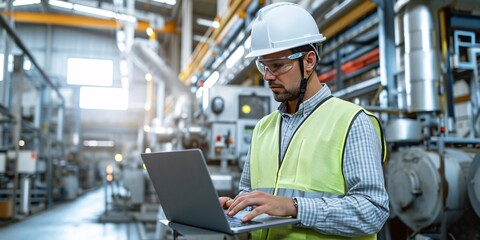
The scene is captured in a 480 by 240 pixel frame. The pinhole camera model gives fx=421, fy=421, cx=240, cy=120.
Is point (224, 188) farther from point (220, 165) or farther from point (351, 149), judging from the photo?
point (351, 149)

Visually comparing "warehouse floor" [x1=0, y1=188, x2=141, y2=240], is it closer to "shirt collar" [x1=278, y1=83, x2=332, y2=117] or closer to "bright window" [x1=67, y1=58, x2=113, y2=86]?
"shirt collar" [x1=278, y1=83, x2=332, y2=117]

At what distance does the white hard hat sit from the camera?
1.33m

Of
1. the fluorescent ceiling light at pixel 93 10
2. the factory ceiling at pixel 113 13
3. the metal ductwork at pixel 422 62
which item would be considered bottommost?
the metal ductwork at pixel 422 62

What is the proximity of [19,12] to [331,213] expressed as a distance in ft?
41.8

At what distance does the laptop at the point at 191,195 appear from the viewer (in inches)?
40.5

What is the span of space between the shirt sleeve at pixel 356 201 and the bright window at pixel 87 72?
15613 millimetres

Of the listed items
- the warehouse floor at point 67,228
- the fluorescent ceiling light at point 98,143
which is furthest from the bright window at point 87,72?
the warehouse floor at point 67,228

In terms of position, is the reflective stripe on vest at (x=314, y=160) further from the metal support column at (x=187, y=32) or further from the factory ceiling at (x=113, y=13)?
the metal support column at (x=187, y=32)

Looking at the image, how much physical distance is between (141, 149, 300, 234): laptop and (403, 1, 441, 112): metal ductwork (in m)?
2.45

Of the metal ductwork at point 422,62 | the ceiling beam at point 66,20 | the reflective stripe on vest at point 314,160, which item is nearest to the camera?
the reflective stripe on vest at point 314,160

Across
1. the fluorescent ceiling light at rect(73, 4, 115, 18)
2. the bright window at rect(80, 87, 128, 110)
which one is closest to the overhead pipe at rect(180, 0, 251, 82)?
the fluorescent ceiling light at rect(73, 4, 115, 18)

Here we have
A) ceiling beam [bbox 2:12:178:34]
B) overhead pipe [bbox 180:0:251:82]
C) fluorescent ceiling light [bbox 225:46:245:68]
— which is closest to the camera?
fluorescent ceiling light [bbox 225:46:245:68]

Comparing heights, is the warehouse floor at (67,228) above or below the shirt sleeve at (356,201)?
below

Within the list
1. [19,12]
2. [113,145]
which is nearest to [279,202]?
[19,12]
